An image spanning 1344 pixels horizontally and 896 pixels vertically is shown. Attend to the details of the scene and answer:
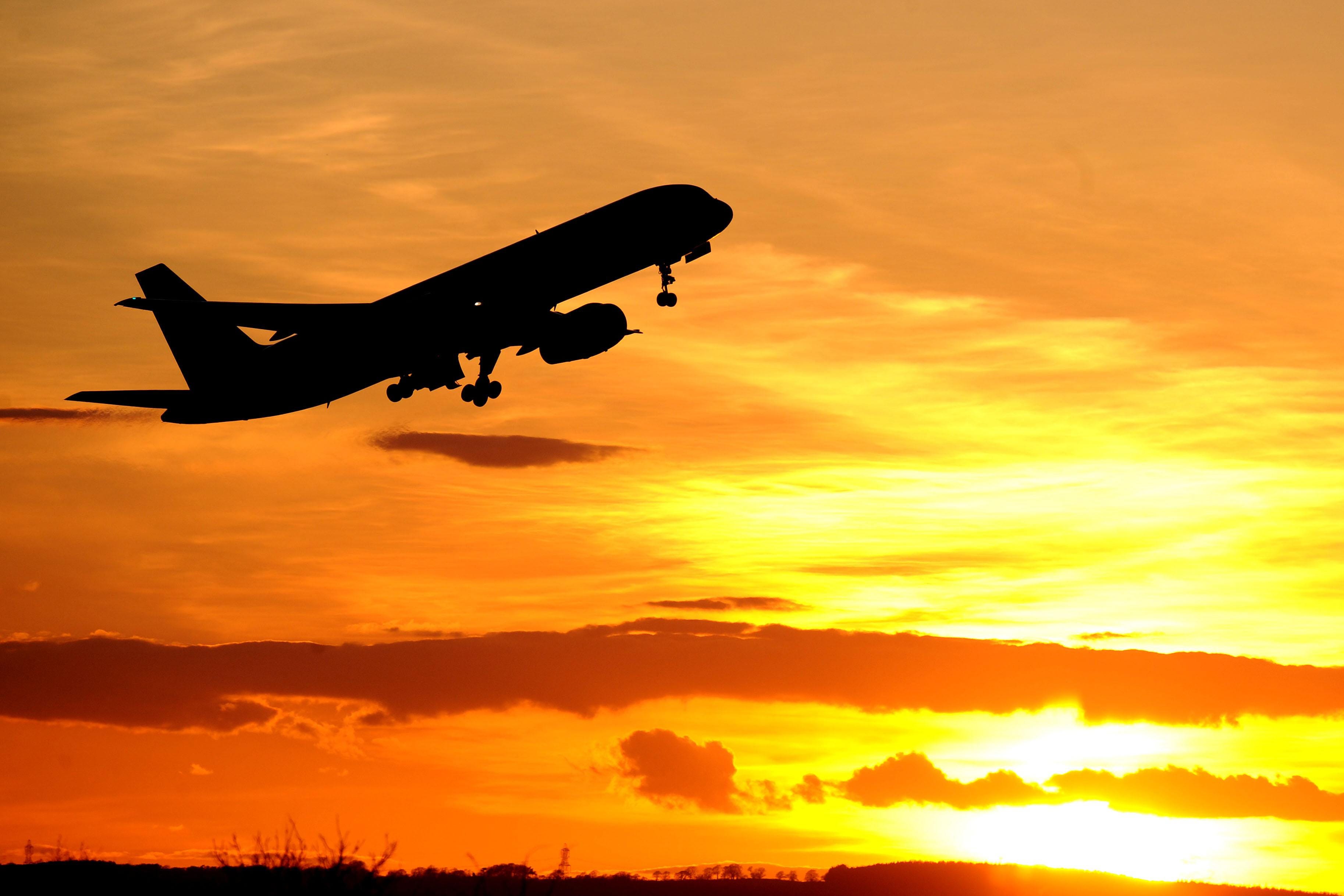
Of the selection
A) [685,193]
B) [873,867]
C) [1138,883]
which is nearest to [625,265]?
[685,193]

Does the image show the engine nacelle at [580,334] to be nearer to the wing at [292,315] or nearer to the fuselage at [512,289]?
the fuselage at [512,289]

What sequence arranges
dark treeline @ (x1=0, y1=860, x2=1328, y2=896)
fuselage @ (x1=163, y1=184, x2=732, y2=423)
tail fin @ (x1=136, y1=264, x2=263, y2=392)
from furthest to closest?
1. tail fin @ (x1=136, y1=264, x2=263, y2=392)
2. fuselage @ (x1=163, y1=184, x2=732, y2=423)
3. dark treeline @ (x1=0, y1=860, x2=1328, y2=896)

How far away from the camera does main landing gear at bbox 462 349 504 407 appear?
77.5 metres

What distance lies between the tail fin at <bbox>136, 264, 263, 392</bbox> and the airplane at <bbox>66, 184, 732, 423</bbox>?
6.95 meters

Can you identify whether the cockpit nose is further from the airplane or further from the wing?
the wing

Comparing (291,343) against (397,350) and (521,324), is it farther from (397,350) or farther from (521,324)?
(521,324)

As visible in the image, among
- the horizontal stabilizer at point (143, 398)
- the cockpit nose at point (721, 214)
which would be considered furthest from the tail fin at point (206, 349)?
the cockpit nose at point (721, 214)

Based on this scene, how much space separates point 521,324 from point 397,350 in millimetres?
7208

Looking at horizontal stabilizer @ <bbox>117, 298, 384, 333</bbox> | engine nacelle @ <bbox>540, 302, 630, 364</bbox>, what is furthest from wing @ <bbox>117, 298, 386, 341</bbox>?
engine nacelle @ <bbox>540, 302, 630, 364</bbox>

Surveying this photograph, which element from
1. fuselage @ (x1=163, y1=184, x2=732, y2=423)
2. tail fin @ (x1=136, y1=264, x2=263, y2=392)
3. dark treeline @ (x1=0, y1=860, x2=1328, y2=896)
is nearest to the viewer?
dark treeline @ (x1=0, y1=860, x2=1328, y2=896)

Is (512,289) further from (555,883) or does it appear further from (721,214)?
(555,883)

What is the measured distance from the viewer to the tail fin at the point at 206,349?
3499 inches

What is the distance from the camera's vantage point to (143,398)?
85.5 meters

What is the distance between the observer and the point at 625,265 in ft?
248
